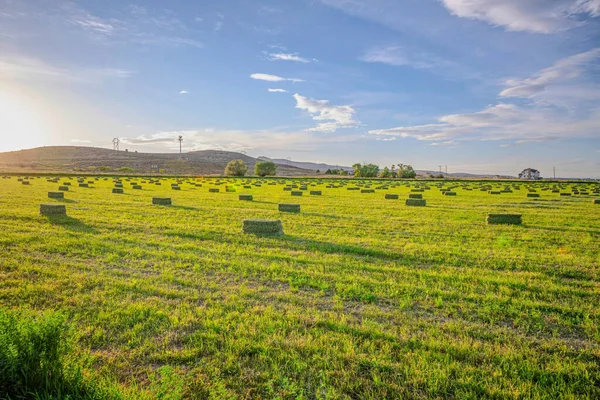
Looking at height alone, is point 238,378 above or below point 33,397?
below

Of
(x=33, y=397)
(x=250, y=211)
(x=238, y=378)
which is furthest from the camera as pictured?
(x=250, y=211)

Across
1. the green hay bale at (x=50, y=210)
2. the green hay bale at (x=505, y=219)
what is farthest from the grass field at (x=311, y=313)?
the green hay bale at (x=505, y=219)

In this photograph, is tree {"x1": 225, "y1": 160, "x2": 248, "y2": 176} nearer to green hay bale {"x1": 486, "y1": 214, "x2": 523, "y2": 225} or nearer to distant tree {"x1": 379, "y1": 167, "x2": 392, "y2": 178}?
distant tree {"x1": 379, "y1": 167, "x2": 392, "y2": 178}

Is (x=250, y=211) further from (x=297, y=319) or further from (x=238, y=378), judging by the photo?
(x=238, y=378)

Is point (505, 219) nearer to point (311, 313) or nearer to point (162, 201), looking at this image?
point (311, 313)

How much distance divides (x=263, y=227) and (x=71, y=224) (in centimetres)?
847

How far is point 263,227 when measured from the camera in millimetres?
13484

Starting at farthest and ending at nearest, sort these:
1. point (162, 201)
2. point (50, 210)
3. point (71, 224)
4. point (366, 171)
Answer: point (366, 171)
point (162, 201)
point (50, 210)
point (71, 224)

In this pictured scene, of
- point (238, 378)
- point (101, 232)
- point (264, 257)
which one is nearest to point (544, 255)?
point (264, 257)

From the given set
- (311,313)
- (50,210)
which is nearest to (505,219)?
(311,313)

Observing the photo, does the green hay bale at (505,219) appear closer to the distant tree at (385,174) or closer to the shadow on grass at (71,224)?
the shadow on grass at (71,224)

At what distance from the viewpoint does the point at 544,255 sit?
36.0 feet

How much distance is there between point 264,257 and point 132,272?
3512 mm

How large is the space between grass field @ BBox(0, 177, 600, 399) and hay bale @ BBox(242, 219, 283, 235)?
2.01 feet
